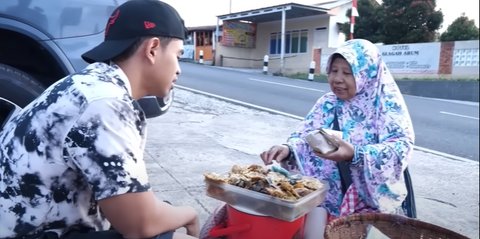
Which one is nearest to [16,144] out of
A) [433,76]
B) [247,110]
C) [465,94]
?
[247,110]

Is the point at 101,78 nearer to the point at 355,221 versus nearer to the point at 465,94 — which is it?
the point at 355,221

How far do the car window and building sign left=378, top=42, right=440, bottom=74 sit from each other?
13792mm

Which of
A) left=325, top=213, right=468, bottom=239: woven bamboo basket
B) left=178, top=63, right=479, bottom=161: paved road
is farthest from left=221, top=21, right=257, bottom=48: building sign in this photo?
left=325, top=213, right=468, bottom=239: woven bamboo basket

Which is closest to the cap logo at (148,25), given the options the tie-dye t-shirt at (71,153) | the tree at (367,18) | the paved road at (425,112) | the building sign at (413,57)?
the tie-dye t-shirt at (71,153)

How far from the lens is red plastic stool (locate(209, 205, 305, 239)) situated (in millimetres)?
1505

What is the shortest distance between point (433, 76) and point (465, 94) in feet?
8.69

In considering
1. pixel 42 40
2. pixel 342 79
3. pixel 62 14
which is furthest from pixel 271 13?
pixel 342 79

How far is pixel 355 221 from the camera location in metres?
1.55

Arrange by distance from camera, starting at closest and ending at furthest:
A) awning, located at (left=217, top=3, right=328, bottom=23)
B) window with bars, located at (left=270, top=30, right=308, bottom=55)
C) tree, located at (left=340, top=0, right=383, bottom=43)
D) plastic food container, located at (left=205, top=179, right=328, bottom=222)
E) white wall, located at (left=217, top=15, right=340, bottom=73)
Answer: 1. plastic food container, located at (left=205, top=179, right=328, bottom=222)
2. tree, located at (left=340, top=0, right=383, bottom=43)
3. awning, located at (left=217, top=3, right=328, bottom=23)
4. white wall, located at (left=217, top=15, right=340, bottom=73)
5. window with bars, located at (left=270, top=30, right=308, bottom=55)

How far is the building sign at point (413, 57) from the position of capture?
15445 mm

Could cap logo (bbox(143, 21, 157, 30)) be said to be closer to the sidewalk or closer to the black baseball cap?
the black baseball cap

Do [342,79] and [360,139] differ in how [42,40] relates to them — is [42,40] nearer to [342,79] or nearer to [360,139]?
[342,79]

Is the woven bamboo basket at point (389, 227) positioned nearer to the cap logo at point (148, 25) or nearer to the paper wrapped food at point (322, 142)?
the paper wrapped food at point (322, 142)

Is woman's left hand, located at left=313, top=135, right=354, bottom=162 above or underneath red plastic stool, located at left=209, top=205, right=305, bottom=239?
above
